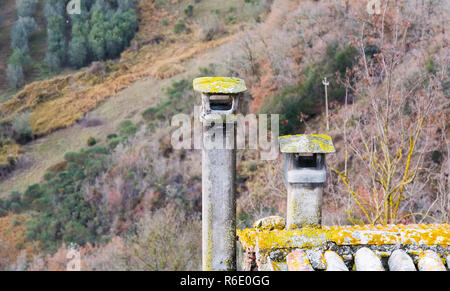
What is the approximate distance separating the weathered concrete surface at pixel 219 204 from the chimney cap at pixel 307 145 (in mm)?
527

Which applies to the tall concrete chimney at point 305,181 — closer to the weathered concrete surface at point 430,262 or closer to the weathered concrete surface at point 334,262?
the weathered concrete surface at point 334,262

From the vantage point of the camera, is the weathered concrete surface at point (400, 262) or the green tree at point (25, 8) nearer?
the weathered concrete surface at point (400, 262)

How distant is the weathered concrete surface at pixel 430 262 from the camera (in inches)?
137

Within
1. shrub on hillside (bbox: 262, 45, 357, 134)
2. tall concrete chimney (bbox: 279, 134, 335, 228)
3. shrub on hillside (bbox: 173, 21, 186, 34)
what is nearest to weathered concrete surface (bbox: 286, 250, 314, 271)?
tall concrete chimney (bbox: 279, 134, 335, 228)

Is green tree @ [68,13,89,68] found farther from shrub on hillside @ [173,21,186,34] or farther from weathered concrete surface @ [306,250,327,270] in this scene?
weathered concrete surface @ [306,250,327,270]

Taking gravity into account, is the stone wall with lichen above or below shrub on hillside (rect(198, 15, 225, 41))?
above

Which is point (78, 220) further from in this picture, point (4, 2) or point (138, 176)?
point (4, 2)

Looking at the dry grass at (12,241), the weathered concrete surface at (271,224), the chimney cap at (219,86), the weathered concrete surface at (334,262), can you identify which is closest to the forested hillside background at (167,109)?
the dry grass at (12,241)

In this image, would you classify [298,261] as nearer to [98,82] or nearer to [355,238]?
[355,238]

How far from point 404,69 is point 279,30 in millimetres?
9374

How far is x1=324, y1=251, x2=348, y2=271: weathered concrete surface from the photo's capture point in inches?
139

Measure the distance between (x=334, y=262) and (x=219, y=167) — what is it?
4.57 ft

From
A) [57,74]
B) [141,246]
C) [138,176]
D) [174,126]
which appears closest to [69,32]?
[57,74]

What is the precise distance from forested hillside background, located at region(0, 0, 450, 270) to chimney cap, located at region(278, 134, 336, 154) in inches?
161
